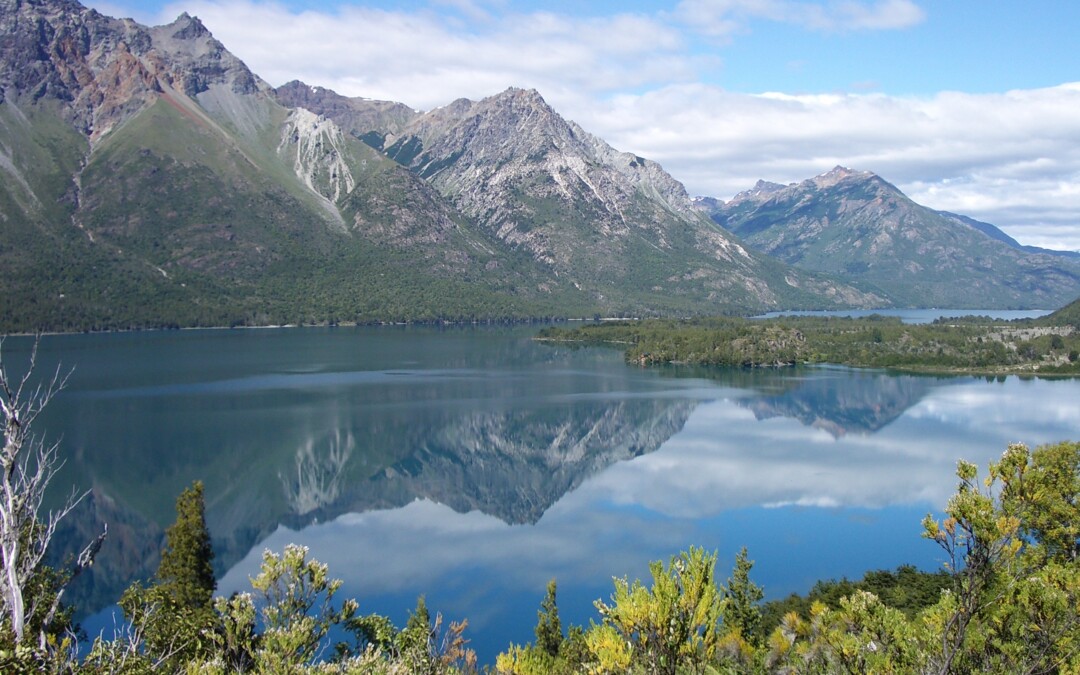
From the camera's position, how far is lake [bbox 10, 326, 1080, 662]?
148ft

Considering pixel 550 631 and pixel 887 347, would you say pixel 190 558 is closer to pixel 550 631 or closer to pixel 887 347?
pixel 550 631

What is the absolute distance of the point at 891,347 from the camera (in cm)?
14762

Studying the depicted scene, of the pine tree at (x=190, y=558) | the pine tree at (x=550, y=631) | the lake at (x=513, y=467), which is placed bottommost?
the lake at (x=513, y=467)

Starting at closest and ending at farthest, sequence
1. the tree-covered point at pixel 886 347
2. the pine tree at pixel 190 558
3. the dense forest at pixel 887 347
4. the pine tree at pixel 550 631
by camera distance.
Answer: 1. the pine tree at pixel 550 631
2. the pine tree at pixel 190 558
3. the dense forest at pixel 887 347
4. the tree-covered point at pixel 886 347

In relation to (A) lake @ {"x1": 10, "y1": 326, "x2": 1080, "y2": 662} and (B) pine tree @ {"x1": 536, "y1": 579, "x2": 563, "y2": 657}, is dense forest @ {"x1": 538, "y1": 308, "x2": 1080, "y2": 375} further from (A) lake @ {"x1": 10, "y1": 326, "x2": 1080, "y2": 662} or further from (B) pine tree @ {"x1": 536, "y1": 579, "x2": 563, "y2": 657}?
(B) pine tree @ {"x1": 536, "y1": 579, "x2": 563, "y2": 657}

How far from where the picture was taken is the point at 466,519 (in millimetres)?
56062

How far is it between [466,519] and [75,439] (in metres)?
36.7

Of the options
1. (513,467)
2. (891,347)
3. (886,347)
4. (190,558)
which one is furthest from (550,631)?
(891,347)

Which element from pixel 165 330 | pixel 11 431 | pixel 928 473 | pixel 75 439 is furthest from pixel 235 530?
pixel 165 330

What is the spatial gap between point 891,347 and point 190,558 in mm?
139008

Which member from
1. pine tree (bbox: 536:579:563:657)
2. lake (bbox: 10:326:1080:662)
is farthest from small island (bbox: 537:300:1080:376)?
pine tree (bbox: 536:579:563:657)

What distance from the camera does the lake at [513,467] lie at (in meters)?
45.0

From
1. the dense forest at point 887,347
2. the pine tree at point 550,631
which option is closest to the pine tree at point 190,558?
the pine tree at point 550,631

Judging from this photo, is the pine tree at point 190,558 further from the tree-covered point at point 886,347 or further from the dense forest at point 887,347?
the dense forest at point 887,347
